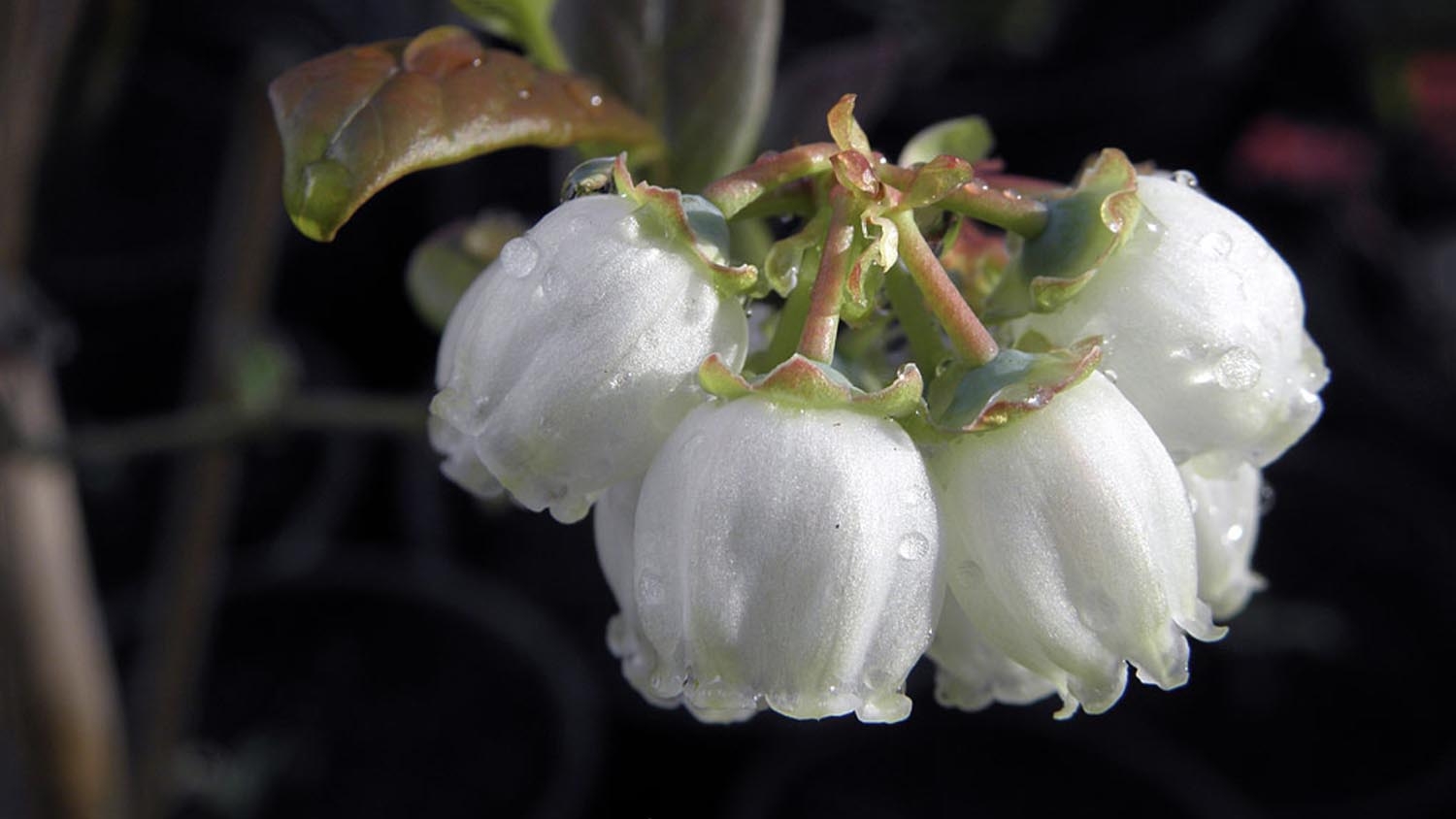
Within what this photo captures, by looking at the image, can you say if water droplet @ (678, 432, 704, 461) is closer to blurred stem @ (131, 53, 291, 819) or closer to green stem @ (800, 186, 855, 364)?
green stem @ (800, 186, 855, 364)

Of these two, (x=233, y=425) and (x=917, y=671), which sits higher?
(x=233, y=425)

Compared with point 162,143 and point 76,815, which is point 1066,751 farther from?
point 162,143

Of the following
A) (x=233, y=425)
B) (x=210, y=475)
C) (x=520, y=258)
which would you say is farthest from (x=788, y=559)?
(x=210, y=475)

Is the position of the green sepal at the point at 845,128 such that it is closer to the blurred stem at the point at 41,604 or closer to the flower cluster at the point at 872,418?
the flower cluster at the point at 872,418

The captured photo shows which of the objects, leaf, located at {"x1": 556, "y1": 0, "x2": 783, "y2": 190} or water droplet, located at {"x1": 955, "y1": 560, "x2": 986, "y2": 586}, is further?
leaf, located at {"x1": 556, "y1": 0, "x2": 783, "y2": 190}

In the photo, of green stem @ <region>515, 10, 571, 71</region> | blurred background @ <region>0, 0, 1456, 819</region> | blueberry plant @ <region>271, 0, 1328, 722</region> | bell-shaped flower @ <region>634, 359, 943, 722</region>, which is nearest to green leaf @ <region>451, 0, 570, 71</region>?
green stem @ <region>515, 10, 571, 71</region>

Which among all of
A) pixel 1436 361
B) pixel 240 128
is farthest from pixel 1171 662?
pixel 1436 361

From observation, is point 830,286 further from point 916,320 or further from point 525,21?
point 525,21
